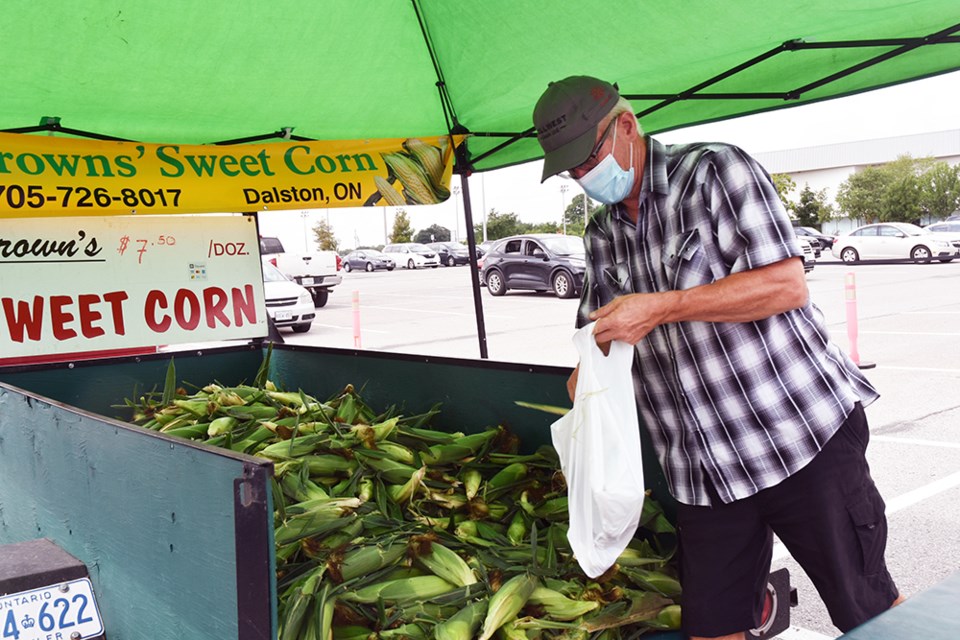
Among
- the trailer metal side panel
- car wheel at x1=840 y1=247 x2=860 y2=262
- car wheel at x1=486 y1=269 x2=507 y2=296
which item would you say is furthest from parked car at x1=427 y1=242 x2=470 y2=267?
the trailer metal side panel

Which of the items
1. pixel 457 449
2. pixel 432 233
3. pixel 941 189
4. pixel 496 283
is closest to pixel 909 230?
pixel 496 283

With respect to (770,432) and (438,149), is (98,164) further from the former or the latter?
(770,432)

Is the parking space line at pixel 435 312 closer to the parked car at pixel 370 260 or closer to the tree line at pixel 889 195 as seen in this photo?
the parked car at pixel 370 260

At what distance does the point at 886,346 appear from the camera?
11.1 meters

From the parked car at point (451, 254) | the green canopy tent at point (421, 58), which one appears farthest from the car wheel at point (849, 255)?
the green canopy tent at point (421, 58)

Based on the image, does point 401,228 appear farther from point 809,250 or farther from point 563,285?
point 563,285

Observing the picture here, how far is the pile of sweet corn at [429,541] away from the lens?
6.92 feet

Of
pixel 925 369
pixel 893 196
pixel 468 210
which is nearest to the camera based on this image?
pixel 468 210

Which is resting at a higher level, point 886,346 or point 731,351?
point 731,351

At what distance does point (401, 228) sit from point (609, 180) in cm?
6966

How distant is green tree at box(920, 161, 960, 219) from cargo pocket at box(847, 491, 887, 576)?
50792 mm

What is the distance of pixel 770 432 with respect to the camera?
2061mm

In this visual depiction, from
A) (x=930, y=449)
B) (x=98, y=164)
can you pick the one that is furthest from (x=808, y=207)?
(x=98, y=164)

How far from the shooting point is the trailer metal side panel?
1.53m
